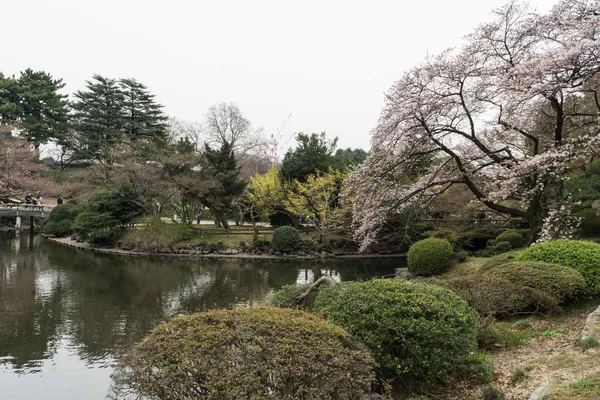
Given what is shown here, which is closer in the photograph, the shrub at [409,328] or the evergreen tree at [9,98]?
the shrub at [409,328]

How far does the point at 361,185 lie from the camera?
12.1 metres

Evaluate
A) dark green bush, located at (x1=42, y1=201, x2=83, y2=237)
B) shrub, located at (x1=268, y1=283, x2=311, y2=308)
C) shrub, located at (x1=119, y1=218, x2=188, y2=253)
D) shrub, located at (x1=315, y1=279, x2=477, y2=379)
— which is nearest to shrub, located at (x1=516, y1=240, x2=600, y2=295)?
shrub, located at (x1=315, y1=279, x2=477, y2=379)

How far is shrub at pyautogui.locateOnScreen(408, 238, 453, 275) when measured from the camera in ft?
37.2

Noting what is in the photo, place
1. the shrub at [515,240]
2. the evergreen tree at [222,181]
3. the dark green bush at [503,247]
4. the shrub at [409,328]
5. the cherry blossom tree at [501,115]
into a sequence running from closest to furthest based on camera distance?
1. the shrub at [409,328]
2. the cherry blossom tree at [501,115]
3. the dark green bush at [503,247]
4. the shrub at [515,240]
5. the evergreen tree at [222,181]

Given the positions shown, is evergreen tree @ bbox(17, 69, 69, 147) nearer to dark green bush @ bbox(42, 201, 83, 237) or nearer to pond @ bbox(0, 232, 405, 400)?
dark green bush @ bbox(42, 201, 83, 237)

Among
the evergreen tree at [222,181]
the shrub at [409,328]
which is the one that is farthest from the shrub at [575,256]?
the evergreen tree at [222,181]

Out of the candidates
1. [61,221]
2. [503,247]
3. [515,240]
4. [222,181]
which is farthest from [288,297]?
[61,221]

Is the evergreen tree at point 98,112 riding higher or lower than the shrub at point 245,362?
higher

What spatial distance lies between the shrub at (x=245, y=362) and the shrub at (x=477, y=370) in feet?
5.34

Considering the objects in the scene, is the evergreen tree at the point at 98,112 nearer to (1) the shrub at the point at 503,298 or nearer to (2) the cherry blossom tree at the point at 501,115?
(2) the cherry blossom tree at the point at 501,115

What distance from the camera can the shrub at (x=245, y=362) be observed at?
2.81 m

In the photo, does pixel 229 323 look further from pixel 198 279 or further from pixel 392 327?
pixel 198 279

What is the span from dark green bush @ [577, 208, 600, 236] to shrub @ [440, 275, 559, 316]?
6259 millimetres

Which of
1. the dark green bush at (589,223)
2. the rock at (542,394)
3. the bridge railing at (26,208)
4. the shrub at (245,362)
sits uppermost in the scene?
the bridge railing at (26,208)
